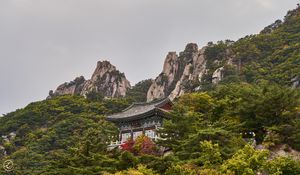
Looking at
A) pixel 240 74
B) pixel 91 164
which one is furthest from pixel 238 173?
pixel 240 74

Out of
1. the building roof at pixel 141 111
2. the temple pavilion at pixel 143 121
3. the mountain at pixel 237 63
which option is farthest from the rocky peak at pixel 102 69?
the temple pavilion at pixel 143 121

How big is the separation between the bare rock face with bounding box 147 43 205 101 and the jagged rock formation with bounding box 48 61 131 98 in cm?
1108

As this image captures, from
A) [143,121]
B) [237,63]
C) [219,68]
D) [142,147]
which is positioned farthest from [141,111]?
[237,63]

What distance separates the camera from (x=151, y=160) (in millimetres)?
26016

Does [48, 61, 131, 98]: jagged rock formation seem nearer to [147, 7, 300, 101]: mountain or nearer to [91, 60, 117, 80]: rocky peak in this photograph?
[91, 60, 117, 80]: rocky peak

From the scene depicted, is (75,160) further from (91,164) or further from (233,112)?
(233,112)

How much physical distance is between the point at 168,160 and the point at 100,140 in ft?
27.1

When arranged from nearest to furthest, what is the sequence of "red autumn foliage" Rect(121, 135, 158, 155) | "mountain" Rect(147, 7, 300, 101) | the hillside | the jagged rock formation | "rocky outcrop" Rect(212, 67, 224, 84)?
the hillside
"red autumn foliage" Rect(121, 135, 158, 155)
"mountain" Rect(147, 7, 300, 101)
"rocky outcrop" Rect(212, 67, 224, 84)
the jagged rock formation

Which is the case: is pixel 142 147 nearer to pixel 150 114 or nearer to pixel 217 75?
pixel 150 114

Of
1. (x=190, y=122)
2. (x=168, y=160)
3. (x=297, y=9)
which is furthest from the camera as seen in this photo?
(x=297, y=9)

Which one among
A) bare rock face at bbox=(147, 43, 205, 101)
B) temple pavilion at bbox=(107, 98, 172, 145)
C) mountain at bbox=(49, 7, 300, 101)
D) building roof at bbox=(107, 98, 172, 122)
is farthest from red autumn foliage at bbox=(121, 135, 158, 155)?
bare rock face at bbox=(147, 43, 205, 101)

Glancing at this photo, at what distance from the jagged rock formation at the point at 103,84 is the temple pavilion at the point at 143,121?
194 feet

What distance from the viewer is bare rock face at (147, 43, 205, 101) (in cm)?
8706

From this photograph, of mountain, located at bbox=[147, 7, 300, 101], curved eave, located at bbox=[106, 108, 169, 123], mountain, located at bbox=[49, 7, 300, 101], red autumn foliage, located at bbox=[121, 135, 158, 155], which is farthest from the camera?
mountain, located at bbox=[49, 7, 300, 101]
